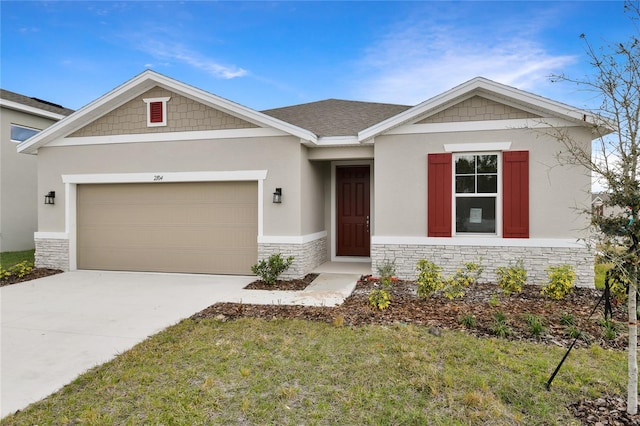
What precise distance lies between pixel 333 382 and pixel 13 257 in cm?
1242

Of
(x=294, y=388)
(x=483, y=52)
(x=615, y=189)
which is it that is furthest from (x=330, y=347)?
(x=483, y=52)

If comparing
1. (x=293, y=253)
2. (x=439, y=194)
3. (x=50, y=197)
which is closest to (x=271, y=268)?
(x=293, y=253)

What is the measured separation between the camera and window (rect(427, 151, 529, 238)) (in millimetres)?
7555

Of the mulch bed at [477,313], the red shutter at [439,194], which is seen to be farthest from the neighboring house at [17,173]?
the red shutter at [439,194]

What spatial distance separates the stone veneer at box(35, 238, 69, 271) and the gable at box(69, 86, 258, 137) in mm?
2865

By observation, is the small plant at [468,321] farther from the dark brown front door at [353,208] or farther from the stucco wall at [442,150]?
the dark brown front door at [353,208]

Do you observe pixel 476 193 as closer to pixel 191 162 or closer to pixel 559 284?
pixel 559 284

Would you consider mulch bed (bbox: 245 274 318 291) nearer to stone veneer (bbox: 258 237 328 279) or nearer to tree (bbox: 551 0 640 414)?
stone veneer (bbox: 258 237 328 279)

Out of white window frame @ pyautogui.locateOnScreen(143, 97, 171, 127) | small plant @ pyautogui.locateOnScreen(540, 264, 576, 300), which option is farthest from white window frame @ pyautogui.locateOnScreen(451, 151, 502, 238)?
white window frame @ pyautogui.locateOnScreen(143, 97, 171, 127)

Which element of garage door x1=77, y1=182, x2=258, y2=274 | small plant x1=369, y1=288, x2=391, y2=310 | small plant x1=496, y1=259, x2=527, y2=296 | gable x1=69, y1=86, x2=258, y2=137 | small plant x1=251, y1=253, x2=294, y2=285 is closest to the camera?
small plant x1=369, y1=288, x2=391, y2=310

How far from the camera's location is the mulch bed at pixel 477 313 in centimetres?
468

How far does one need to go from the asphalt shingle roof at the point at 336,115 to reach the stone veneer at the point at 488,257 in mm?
3138

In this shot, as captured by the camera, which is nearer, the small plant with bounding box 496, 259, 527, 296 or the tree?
the tree

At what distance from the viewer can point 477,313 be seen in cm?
548
